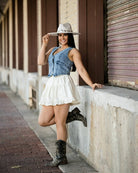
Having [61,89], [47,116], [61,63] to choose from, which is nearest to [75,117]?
[47,116]

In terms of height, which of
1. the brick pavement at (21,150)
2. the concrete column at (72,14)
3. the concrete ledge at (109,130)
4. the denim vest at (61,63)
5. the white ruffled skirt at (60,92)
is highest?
the concrete column at (72,14)

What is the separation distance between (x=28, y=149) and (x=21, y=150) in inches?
4.6

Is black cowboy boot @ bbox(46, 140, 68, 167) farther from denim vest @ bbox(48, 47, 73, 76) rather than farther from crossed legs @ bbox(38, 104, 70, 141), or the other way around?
denim vest @ bbox(48, 47, 73, 76)

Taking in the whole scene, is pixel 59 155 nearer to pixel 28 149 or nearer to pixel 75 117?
pixel 75 117

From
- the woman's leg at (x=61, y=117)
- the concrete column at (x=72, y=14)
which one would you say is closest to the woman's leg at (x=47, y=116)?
the woman's leg at (x=61, y=117)

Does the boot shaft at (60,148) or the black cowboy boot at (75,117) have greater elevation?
the black cowboy boot at (75,117)

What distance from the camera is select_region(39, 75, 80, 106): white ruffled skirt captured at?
14.6 ft

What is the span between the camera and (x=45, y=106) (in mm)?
4664

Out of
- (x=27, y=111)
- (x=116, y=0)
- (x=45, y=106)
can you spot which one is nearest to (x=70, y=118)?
(x=45, y=106)

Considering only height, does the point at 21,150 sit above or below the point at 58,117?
below

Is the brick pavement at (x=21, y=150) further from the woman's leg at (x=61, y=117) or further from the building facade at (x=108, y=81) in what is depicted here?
the building facade at (x=108, y=81)

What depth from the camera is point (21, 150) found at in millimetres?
5348

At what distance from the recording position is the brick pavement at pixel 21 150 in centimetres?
450

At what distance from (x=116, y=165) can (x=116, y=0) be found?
226cm
